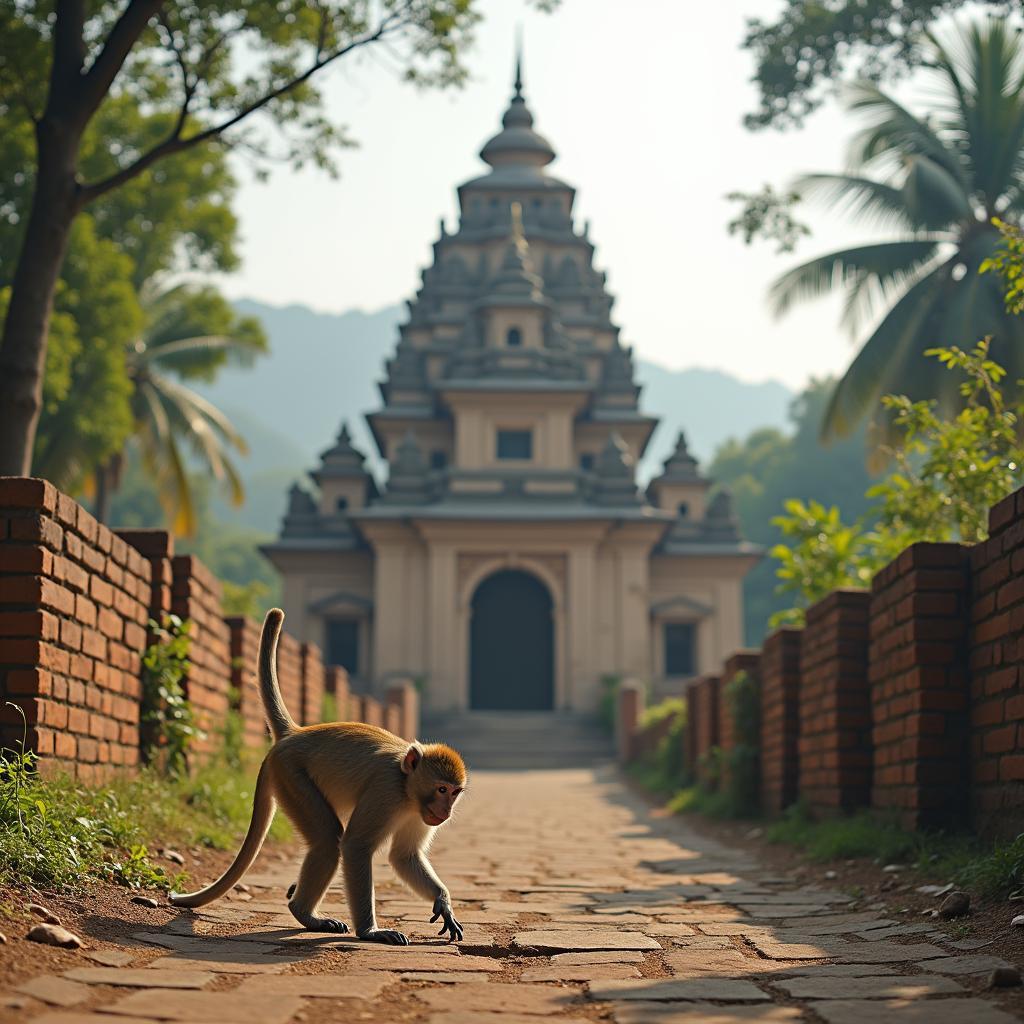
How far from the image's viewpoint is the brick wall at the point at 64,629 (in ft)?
17.5

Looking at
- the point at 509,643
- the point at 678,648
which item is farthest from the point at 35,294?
the point at 678,648

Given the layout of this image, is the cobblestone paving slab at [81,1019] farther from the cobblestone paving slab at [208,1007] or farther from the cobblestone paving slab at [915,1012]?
the cobblestone paving slab at [915,1012]

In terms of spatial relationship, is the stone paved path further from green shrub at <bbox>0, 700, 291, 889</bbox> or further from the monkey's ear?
the monkey's ear

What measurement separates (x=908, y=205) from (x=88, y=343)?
39.9 ft

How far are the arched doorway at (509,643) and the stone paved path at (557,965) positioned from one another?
27960 mm

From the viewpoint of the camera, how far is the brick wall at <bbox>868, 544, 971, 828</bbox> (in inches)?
257

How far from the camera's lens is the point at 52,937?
4.03m

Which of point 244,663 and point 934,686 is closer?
point 934,686

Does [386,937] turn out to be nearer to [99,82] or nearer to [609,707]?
[99,82]

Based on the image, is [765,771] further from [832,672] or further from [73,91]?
[73,91]

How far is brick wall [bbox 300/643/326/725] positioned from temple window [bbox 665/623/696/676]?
906 inches

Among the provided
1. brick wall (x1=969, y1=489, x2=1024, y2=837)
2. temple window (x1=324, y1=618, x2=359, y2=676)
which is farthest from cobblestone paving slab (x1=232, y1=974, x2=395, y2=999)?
temple window (x1=324, y1=618, x2=359, y2=676)

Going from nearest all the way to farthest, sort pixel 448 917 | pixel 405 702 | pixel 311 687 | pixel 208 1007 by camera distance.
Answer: pixel 208 1007 < pixel 448 917 < pixel 311 687 < pixel 405 702

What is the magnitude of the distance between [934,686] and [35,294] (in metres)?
7.36
